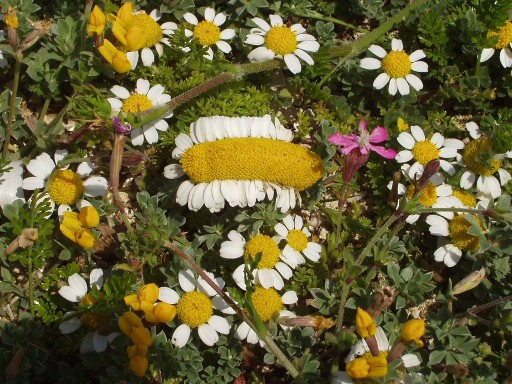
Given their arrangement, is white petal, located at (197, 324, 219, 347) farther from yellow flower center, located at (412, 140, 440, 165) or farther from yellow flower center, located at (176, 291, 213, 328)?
yellow flower center, located at (412, 140, 440, 165)

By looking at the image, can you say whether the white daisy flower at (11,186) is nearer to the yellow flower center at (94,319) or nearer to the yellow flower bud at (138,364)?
the yellow flower center at (94,319)

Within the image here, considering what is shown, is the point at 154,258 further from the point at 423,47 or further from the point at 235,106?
the point at 423,47

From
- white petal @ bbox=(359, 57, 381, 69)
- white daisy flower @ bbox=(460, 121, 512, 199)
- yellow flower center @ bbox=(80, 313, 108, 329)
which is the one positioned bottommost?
yellow flower center @ bbox=(80, 313, 108, 329)

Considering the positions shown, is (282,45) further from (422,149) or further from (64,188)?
(64,188)

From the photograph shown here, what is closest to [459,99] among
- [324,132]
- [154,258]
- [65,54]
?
[324,132]

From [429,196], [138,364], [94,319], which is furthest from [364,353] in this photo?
[94,319]

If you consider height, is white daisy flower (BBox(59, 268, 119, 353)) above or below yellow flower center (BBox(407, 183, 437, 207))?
below

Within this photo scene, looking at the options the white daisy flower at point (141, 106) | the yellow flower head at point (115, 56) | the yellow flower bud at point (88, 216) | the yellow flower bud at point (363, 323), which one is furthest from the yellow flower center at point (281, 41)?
the yellow flower bud at point (363, 323)

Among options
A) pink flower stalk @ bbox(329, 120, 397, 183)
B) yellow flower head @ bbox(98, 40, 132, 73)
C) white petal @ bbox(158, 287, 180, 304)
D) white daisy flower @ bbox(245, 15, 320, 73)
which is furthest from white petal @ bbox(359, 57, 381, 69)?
white petal @ bbox(158, 287, 180, 304)
